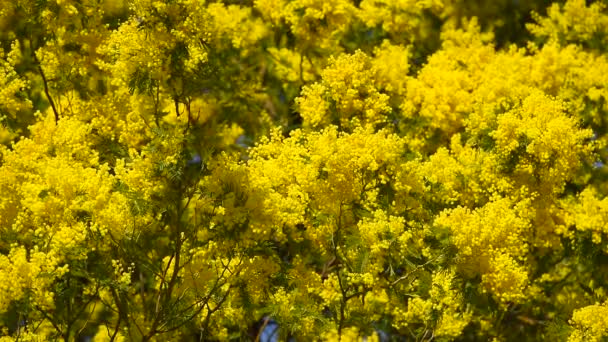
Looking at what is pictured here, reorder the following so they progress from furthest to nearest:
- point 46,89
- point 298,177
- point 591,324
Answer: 1. point 46,89
2. point 591,324
3. point 298,177

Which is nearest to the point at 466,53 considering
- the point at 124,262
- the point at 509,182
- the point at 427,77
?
the point at 427,77

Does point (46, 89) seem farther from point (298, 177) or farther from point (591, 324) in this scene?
point (591, 324)

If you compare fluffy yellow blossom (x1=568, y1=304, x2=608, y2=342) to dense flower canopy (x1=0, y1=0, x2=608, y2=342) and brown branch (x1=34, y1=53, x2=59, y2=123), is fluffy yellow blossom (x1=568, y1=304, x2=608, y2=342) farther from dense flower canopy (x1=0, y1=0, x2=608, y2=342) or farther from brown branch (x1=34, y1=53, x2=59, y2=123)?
brown branch (x1=34, y1=53, x2=59, y2=123)

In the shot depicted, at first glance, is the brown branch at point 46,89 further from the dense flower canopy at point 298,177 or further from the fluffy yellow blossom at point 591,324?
the fluffy yellow blossom at point 591,324

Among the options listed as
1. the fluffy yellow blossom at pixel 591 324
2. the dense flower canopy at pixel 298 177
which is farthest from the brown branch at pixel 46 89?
the fluffy yellow blossom at pixel 591 324

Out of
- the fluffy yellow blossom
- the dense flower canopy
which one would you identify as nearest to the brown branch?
the dense flower canopy

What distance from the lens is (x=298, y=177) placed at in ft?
29.9

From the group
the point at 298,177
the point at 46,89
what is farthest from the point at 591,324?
the point at 46,89

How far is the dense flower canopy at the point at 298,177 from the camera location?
8.46m

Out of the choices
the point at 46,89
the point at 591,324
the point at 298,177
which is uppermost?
the point at 46,89

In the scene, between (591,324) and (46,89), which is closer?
(591,324)

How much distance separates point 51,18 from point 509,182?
4862 mm

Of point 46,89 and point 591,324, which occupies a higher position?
point 46,89

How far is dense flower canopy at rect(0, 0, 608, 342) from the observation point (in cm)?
846
